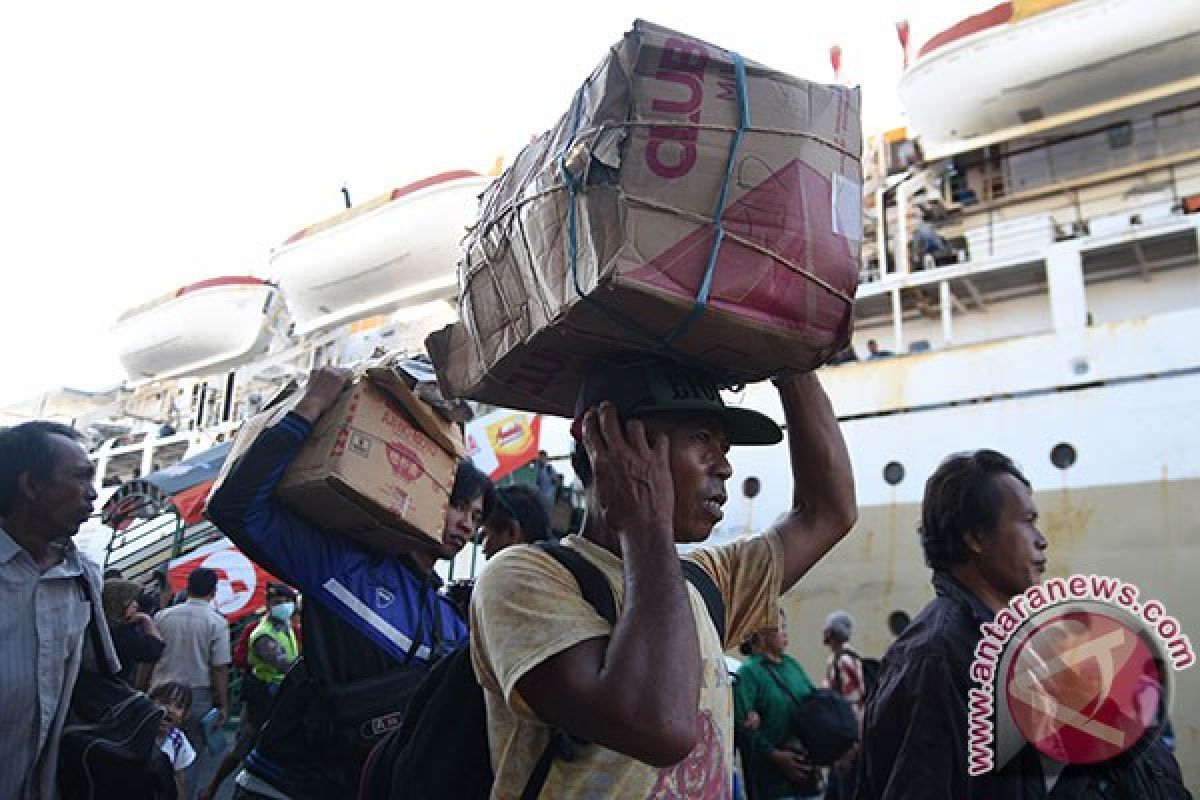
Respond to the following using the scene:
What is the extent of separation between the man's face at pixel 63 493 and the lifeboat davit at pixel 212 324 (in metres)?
20.9

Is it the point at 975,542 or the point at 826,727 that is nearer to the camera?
the point at 975,542

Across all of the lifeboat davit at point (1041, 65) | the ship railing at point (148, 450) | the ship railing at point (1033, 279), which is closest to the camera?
the ship railing at point (1033, 279)

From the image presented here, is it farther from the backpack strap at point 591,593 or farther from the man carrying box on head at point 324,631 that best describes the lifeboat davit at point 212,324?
the backpack strap at point 591,593

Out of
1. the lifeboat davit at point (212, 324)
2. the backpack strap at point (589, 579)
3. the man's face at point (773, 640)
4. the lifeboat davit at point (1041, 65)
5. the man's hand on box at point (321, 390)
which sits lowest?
the man's face at point (773, 640)

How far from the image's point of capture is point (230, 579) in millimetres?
7441

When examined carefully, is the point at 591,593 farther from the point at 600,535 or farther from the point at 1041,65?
the point at 1041,65

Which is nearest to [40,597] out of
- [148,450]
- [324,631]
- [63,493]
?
[63,493]

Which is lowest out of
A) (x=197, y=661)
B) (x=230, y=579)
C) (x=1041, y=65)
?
(x=197, y=661)

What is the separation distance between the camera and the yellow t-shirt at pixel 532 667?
109 centimetres

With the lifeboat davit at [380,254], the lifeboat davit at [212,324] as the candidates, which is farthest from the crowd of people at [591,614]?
the lifeboat davit at [212,324]

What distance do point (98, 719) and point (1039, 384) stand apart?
8756 millimetres

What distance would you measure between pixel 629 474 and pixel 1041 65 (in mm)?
12206

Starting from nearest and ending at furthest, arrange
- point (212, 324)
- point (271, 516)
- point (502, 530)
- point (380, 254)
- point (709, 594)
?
point (709, 594) → point (271, 516) → point (502, 530) → point (380, 254) → point (212, 324)

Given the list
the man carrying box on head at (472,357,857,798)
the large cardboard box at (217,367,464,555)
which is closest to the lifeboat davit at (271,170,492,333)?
the large cardboard box at (217,367,464,555)
